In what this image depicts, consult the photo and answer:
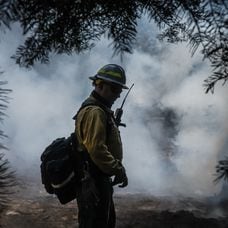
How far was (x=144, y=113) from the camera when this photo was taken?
1399 centimetres

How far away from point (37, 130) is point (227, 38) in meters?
10.9

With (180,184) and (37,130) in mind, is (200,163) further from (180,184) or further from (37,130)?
(37,130)

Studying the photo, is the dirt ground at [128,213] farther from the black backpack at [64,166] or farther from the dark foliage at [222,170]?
the dark foliage at [222,170]

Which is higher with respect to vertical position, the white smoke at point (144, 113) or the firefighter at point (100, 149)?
the white smoke at point (144, 113)

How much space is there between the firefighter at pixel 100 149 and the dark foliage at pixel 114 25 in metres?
1.30

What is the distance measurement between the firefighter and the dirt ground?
5.98 feet

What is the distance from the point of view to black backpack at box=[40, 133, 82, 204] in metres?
3.00

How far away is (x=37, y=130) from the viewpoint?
476 inches

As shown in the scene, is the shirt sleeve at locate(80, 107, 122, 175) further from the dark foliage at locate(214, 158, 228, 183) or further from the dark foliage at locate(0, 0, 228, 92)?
the dark foliage at locate(214, 158, 228, 183)

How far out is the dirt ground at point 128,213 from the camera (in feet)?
16.0

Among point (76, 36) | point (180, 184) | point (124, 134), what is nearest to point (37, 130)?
point (124, 134)

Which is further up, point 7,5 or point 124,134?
point 124,134

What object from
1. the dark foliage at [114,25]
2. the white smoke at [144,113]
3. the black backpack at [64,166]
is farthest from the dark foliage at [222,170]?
the white smoke at [144,113]

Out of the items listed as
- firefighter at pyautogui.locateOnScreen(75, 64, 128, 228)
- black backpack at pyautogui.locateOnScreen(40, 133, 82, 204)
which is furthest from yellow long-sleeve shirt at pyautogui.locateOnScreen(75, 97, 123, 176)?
black backpack at pyautogui.locateOnScreen(40, 133, 82, 204)
